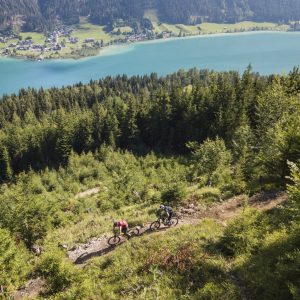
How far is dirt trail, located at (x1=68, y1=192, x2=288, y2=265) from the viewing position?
26514mm

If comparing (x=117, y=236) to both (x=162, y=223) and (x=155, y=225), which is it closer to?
(x=155, y=225)

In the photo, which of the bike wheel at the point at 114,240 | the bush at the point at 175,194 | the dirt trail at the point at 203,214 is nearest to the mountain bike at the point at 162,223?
the dirt trail at the point at 203,214

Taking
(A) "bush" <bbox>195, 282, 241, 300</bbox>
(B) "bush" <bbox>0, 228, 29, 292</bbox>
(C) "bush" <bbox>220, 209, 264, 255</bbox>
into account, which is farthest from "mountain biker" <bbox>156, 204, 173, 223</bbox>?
(B) "bush" <bbox>0, 228, 29, 292</bbox>

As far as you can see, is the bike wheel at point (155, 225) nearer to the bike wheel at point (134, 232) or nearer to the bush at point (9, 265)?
the bike wheel at point (134, 232)

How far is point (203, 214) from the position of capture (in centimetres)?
2914

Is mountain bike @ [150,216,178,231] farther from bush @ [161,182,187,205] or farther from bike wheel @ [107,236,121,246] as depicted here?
bush @ [161,182,187,205]

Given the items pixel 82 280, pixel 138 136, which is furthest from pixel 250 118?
pixel 82 280

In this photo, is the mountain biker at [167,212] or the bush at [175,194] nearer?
the mountain biker at [167,212]

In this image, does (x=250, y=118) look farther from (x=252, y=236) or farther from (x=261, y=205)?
(x=252, y=236)

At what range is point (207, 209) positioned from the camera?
3009 centimetres

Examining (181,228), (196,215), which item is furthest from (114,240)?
(196,215)

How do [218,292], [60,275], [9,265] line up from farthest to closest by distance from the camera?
[9,265], [60,275], [218,292]

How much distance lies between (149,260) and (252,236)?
6.96 m

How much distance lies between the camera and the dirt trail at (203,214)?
2651 centimetres
